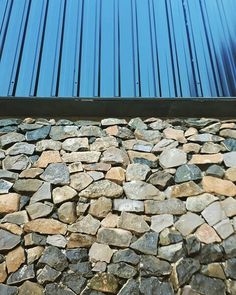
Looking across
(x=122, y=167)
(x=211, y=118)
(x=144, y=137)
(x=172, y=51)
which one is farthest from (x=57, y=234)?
(x=172, y=51)

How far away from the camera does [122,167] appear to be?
2719mm

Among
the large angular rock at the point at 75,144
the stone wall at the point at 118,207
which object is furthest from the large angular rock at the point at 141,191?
the large angular rock at the point at 75,144

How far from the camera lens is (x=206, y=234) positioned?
2344mm

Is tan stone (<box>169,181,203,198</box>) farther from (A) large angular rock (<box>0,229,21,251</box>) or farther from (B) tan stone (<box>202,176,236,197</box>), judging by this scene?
(A) large angular rock (<box>0,229,21,251</box>)

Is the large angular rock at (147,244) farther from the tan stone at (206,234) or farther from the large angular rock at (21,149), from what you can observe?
the large angular rock at (21,149)

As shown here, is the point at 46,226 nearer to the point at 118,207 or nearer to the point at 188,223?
the point at 118,207

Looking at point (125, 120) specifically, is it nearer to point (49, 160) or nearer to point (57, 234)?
point (49, 160)

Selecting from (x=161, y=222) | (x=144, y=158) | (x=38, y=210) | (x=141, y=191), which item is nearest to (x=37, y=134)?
(x=38, y=210)

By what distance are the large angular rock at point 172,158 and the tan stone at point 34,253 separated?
99cm

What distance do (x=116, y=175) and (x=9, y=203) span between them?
70cm

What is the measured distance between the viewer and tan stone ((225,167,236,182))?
2645 millimetres

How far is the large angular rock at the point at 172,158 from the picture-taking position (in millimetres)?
2729

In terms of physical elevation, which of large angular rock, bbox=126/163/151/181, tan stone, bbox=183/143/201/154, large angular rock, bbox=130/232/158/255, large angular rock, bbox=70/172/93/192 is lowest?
large angular rock, bbox=130/232/158/255

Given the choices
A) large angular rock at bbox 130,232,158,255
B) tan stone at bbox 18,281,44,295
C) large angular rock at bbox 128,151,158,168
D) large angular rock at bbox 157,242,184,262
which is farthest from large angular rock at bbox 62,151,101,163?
tan stone at bbox 18,281,44,295
